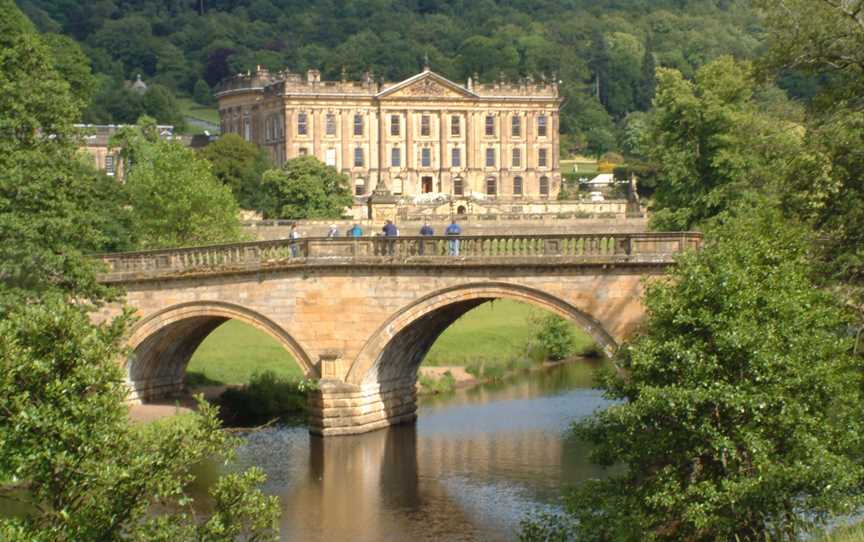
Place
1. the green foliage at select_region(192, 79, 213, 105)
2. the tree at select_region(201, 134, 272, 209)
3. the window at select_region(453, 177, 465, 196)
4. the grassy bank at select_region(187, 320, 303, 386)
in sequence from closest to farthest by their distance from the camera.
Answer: the grassy bank at select_region(187, 320, 303, 386), the tree at select_region(201, 134, 272, 209), the window at select_region(453, 177, 465, 196), the green foliage at select_region(192, 79, 213, 105)

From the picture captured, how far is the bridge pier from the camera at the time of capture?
124 feet

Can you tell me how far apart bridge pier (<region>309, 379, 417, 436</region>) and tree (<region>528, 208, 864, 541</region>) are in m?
14.5

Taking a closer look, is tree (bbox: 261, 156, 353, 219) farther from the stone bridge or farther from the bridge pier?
the bridge pier

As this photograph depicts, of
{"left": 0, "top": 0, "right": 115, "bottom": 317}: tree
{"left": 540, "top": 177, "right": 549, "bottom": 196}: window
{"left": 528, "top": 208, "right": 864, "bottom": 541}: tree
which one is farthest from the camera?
{"left": 540, "top": 177, "right": 549, "bottom": 196}: window

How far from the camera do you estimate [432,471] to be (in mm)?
35344

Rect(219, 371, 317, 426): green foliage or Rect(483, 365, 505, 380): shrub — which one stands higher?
Rect(483, 365, 505, 380): shrub

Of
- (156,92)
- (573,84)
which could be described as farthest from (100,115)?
(573,84)

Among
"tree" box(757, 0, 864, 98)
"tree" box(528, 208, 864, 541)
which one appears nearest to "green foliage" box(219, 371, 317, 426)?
"tree" box(528, 208, 864, 541)

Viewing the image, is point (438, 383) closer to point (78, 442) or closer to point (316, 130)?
point (78, 442)

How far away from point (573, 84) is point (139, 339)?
142 m

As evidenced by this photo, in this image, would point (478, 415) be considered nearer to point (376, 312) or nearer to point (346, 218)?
point (376, 312)

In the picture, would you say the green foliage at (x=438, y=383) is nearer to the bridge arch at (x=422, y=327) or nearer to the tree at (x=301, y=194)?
the bridge arch at (x=422, y=327)

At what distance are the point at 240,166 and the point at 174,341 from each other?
2489 inches

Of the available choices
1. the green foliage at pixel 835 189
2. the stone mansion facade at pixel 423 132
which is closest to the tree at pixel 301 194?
the stone mansion facade at pixel 423 132
